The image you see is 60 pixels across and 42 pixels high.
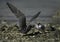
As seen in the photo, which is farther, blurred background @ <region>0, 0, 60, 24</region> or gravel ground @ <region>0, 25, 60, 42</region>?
blurred background @ <region>0, 0, 60, 24</region>

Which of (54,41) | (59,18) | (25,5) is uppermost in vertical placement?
(25,5)

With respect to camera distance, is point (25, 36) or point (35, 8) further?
point (35, 8)

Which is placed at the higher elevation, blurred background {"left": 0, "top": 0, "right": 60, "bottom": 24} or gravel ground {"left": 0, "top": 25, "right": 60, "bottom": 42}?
blurred background {"left": 0, "top": 0, "right": 60, "bottom": 24}

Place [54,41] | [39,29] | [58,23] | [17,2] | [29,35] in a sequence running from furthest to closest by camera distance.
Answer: [17,2], [58,23], [39,29], [29,35], [54,41]

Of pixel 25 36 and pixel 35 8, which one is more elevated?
pixel 35 8

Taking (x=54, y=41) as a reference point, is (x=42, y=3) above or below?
above

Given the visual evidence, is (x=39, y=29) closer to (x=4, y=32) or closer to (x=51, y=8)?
(x=4, y=32)

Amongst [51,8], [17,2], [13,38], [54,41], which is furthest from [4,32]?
[51,8]

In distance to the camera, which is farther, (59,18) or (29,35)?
(59,18)

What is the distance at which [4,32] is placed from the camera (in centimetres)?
140

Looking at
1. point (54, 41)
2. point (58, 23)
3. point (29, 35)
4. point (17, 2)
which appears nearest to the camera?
point (54, 41)

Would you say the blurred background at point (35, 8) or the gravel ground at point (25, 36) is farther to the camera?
the blurred background at point (35, 8)

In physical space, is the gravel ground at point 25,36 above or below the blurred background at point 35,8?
below

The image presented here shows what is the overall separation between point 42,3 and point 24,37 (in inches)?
26.8
